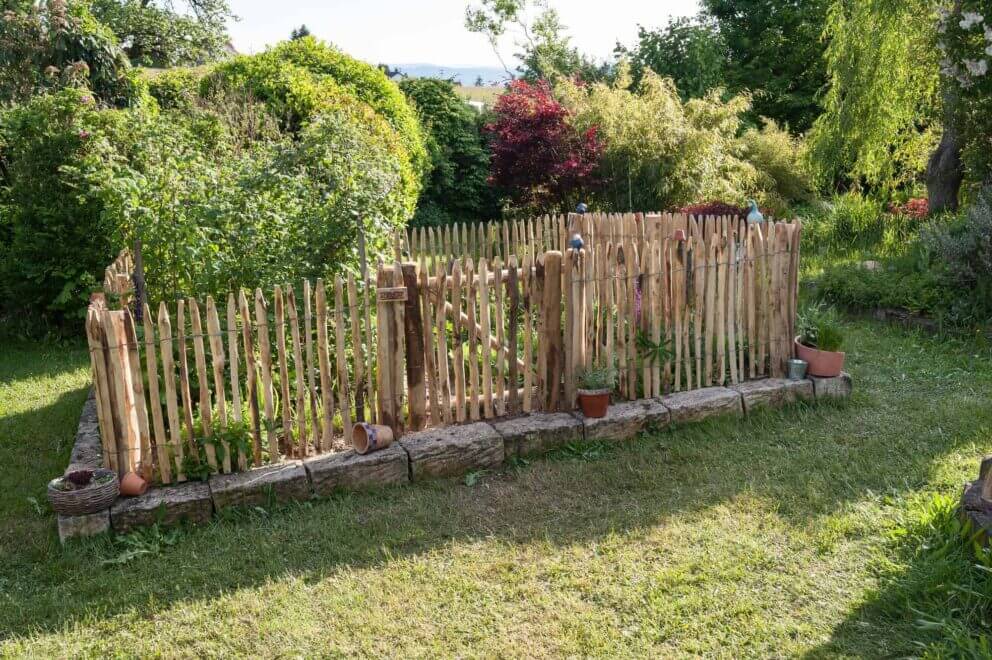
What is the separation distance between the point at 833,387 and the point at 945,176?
25.6ft

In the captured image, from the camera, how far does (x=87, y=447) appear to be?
472 cm

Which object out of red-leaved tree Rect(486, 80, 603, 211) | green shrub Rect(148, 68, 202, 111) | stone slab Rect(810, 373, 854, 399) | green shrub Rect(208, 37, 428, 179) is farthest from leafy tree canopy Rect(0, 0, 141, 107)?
stone slab Rect(810, 373, 854, 399)

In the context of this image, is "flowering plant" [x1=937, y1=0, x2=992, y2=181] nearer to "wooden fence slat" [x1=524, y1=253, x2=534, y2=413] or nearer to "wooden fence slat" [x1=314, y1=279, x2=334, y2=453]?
"wooden fence slat" [x1=524, y1=253, x2=534, y2=413]

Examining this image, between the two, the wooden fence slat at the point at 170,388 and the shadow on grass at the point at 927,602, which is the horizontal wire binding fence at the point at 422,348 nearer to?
the wooden fence slat at the point at 170,388

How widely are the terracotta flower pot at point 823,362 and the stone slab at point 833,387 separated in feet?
0.13

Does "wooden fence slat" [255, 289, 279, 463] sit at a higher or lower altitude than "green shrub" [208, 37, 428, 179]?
lower

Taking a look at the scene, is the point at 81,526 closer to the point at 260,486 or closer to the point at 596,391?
the point at 260,486

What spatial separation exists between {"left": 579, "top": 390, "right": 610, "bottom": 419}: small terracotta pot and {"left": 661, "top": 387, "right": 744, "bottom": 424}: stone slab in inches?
20.9

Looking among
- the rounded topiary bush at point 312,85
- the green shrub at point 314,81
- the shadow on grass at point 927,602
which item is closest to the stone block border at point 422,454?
the shadow on grass at point 927,602

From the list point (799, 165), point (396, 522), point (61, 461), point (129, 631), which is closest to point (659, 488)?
point (396, 522)

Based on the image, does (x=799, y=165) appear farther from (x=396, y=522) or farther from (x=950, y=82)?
(x=396, y=522)

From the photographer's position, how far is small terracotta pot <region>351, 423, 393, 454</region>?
4.57 m

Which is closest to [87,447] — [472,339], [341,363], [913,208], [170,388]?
[170,388]

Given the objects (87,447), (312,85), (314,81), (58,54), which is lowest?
(87,447)
